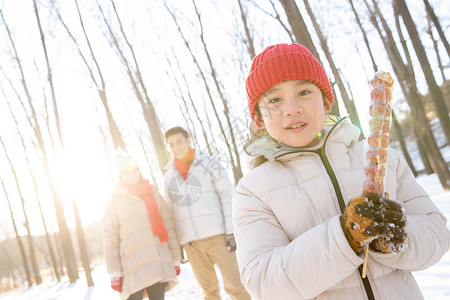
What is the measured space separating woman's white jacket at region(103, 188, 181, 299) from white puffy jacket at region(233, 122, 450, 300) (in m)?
2.06

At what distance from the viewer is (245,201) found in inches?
47.4

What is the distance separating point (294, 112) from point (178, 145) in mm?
2337

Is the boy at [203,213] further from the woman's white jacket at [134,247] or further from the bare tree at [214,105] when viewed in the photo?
the bare tree at [214,105]

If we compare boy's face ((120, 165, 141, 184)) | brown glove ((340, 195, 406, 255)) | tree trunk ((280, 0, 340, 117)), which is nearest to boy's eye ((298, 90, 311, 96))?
brown glove ((340, 195, 406, 255))

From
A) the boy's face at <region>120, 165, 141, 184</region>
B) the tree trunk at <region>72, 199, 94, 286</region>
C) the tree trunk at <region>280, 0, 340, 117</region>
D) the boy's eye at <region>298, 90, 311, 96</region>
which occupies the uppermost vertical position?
the tree trunk at <region>280, 0, 340, 117</region>

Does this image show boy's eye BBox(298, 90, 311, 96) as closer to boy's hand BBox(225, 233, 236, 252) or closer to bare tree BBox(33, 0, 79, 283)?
boy's hand BBox(225, 233, 236, 252)

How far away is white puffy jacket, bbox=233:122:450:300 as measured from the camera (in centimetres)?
97

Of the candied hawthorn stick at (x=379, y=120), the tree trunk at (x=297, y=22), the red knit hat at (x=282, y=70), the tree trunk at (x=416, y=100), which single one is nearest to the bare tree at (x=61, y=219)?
the tree trunk at (x=297, y=22)

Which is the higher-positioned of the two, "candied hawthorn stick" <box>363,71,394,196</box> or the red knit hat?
the red knit hat

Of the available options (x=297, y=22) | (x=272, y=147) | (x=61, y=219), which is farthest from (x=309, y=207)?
(x=61, y=219)

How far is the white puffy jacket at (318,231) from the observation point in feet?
3.18

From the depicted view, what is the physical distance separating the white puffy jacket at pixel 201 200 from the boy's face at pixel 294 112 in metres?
2.07

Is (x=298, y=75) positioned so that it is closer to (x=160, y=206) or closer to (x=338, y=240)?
(x=338, y=240)

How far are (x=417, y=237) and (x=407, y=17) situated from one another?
7.46m
